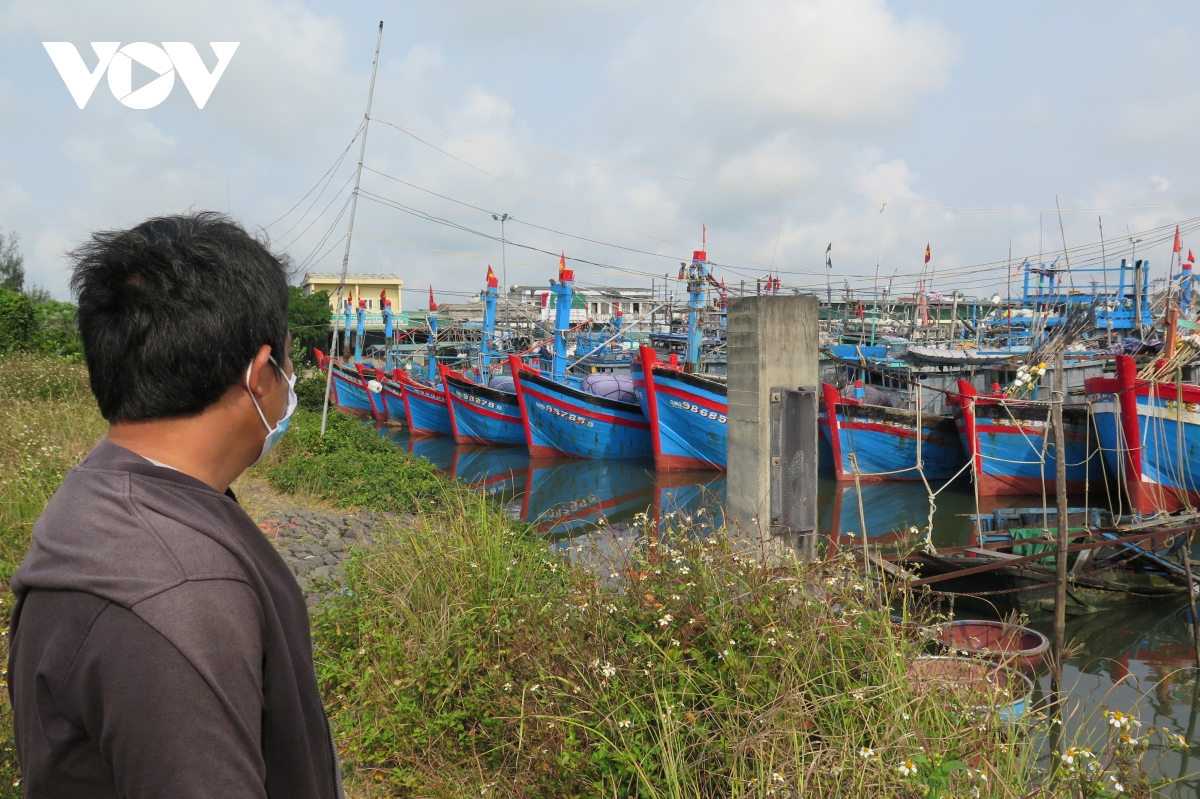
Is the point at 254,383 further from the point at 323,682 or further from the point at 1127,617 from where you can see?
the point at 1127,617

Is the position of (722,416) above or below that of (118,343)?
below

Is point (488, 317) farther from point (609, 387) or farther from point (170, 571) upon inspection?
point (170, 571)

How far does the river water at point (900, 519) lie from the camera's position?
599 cm

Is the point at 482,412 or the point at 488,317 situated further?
the point at 488,317

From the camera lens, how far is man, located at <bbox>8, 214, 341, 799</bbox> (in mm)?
938

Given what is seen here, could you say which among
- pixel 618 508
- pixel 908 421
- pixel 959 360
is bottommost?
pixel 618 508

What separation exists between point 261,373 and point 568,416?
1965 centimetres

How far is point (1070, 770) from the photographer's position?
2295mm

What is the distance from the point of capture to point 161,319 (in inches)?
44.9

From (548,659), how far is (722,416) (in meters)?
15.1

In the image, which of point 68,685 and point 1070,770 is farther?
point 1070,770

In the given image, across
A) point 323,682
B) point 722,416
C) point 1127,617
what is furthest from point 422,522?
point 722,416

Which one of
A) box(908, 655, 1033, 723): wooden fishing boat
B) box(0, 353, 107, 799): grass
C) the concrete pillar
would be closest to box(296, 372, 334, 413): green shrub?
box(0, 353, 107, 799): grass

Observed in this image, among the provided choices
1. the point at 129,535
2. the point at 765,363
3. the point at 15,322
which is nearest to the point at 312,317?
the point at 15,322
